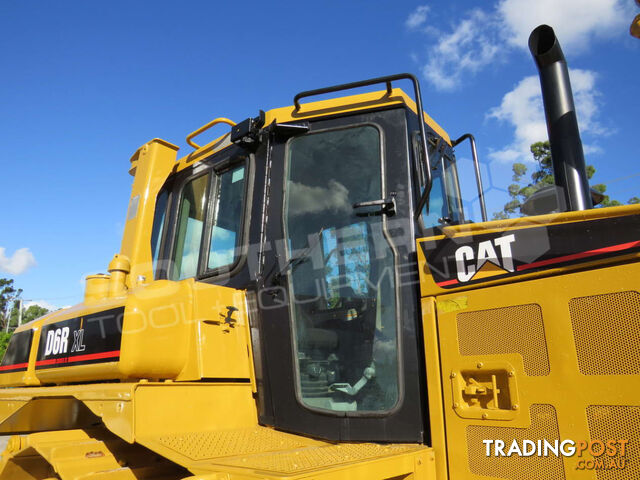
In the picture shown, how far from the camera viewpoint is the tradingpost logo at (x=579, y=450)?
6.08 feet

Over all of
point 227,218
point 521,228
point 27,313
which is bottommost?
point 521,228

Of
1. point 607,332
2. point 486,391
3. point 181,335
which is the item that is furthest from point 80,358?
point 607,332

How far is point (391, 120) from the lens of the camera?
279 centimetres

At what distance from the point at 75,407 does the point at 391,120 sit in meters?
2.83

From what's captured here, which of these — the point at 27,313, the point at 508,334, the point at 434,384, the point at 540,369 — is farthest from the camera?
the point at 27,313

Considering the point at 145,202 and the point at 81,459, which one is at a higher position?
the point at 145,202

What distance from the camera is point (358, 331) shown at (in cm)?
251

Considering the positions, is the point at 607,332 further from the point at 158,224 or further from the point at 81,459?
the point at 158,224

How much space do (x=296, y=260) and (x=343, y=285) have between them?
323 mm

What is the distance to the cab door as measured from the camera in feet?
7.93

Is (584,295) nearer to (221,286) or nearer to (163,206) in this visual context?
(221,286)

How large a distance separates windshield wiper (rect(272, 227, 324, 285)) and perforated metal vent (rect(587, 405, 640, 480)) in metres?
1.44

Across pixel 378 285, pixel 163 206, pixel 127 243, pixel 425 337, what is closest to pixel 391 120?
pixel 378 285

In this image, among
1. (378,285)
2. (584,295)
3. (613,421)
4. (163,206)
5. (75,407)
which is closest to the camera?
(613,421)
